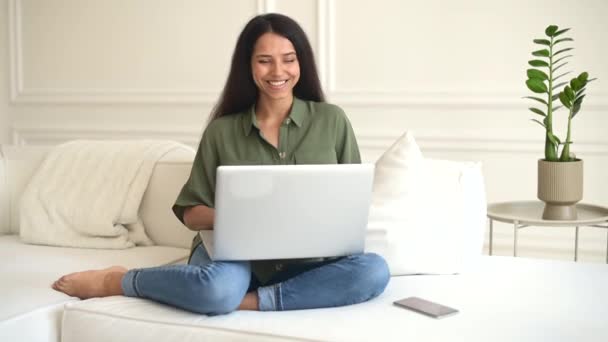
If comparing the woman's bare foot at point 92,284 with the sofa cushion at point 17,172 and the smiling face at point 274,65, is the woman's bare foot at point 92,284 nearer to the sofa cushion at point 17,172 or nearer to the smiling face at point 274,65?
the smiling face at point 274,65

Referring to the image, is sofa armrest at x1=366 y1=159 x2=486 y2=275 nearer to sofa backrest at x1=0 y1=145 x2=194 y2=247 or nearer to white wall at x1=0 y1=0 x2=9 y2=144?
sofa backrest at x1=0 y1=145 x2=194 y2=247

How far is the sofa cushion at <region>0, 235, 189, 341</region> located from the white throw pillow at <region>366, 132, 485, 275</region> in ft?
2.09

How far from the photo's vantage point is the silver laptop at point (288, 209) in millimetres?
1710

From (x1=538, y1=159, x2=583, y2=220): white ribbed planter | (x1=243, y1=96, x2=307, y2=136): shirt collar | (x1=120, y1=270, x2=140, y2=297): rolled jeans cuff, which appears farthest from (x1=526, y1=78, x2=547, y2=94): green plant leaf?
(x1=120, y1=270, x2=140, y2=297): rolled jeans cuff

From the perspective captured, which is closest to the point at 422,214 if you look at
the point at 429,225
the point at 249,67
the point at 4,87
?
the point at 429,225

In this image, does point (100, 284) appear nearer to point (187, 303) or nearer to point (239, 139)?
point (187, 303)

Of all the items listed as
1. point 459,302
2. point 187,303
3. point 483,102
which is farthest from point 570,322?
point 483,102

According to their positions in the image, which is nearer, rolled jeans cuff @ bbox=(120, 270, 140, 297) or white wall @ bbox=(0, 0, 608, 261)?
rolled jeans cuff @ bbox=(120, 270, 140, 297)

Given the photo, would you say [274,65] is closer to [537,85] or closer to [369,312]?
[369,312]

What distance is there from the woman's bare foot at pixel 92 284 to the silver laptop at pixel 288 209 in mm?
332

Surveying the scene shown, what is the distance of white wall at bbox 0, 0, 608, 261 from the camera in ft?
10.9

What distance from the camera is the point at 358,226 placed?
5.99 ft

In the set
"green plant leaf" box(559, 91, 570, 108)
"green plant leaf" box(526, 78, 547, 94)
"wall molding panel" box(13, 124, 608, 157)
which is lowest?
"wall molding panel" box(13, 124, 608, 157)

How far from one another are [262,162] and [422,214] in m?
0.44
